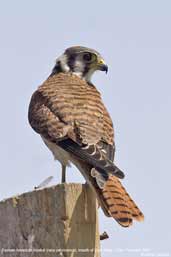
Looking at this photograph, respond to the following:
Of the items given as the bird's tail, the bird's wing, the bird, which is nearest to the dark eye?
the bird

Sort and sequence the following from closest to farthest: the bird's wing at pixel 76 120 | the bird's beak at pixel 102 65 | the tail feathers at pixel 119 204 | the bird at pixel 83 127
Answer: the tail feathers at pixel 119 204
the bird at pixel 83 127
the bird's wing at pixel 76 120
the bird's beak at pixel 102 65

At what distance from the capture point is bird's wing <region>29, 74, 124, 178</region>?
19.8 feet

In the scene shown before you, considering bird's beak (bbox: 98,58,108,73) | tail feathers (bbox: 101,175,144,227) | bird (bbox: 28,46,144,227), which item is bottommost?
tail feathers (bbox: 101,175,144,227)

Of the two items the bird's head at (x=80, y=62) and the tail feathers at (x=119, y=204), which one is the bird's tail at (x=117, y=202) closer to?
the tail feathers at (x=119, y=204)

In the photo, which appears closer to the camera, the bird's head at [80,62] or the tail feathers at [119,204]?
the tail feathers at [119,204]

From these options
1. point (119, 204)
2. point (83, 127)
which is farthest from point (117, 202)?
point (83, 127)

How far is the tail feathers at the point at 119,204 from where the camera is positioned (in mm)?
4785

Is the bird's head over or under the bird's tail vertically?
over

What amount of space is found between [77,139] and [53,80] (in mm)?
1737

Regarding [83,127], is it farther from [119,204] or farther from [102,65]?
[102,65]

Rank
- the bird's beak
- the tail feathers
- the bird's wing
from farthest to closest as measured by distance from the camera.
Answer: the bird's beak → the bird's wing → the tail feathers

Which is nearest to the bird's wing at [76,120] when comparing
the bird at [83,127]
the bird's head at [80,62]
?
the bird at [83,127]

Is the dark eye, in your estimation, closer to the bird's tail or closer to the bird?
the bird

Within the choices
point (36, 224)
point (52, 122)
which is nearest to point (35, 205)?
point (36, 224)
